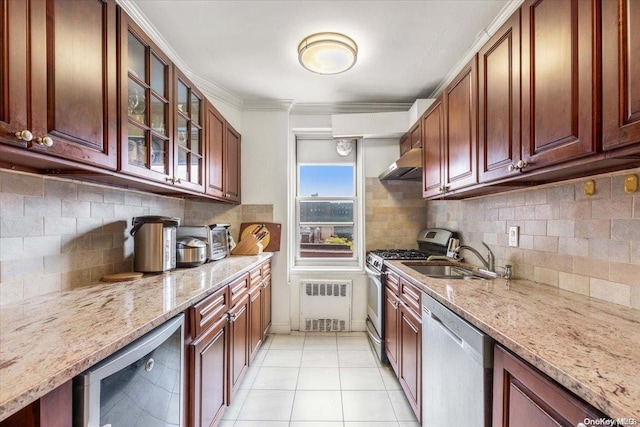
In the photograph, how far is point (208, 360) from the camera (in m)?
1.46

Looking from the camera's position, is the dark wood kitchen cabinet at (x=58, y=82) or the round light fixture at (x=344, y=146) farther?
the round light fixture at (x=344, y=146)

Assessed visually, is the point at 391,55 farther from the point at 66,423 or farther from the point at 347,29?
the point at 66,423

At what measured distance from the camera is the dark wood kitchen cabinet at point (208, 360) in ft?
4.21

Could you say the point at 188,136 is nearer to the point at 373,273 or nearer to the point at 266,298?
the point at 266,298

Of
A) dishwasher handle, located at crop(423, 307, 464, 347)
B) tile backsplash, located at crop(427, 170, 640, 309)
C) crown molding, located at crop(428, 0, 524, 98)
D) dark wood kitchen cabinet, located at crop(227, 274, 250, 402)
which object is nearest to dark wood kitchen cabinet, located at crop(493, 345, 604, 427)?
dishwasher handle, located at crop(423, 307, 464, 347)

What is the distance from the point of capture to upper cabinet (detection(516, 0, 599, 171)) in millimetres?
916

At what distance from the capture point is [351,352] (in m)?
2.70

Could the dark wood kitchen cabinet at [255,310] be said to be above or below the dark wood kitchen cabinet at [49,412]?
below

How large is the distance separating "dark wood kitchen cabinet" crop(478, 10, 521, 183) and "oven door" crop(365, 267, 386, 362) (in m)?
1.40

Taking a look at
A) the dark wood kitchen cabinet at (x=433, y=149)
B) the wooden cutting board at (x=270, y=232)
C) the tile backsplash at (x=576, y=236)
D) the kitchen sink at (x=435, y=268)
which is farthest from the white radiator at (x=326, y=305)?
the tile backsplash at (x=576, y=236)

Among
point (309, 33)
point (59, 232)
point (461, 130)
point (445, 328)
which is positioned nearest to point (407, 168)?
point (461, 130)

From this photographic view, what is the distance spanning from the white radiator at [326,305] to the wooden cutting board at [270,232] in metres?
0.53

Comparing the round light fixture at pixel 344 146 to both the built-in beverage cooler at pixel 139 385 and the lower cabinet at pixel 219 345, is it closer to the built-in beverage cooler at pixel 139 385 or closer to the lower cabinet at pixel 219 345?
the lower cabinet at pixel 219 345

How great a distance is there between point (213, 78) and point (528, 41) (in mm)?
2430
